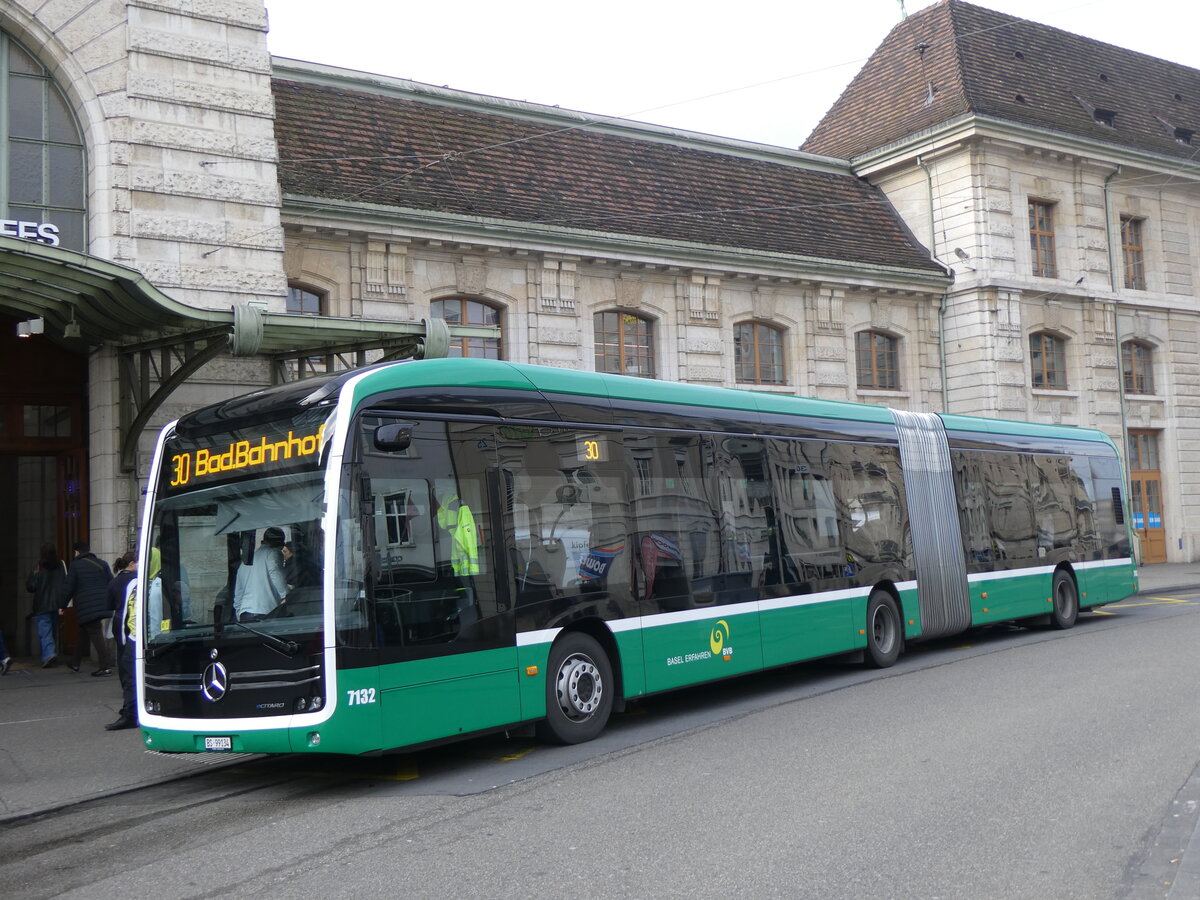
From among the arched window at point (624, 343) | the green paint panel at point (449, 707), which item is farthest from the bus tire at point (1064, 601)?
the green paint panel at point (449, 707)

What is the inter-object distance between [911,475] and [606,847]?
9.82 m

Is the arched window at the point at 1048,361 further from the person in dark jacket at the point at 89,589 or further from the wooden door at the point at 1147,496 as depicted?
the person in dark jacket at the point at 89,589

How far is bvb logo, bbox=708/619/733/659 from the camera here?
11.2 meters

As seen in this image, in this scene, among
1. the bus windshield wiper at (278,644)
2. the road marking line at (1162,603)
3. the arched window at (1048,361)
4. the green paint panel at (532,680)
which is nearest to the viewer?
the bus windshield wiper at (278,644)

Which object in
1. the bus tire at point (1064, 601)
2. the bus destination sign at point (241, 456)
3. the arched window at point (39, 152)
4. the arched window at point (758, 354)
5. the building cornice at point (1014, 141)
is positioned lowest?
the bus tire at point (1064, 601)

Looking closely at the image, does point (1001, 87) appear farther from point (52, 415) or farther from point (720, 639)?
point (52, 415)

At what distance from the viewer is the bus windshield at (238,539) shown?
801 cm

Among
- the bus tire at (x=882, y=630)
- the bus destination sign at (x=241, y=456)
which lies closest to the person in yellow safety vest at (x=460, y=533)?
the bus destination sign at (x=241, y=456)

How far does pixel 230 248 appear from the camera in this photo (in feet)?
50.8

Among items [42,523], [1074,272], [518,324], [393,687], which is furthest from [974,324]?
[393,687]

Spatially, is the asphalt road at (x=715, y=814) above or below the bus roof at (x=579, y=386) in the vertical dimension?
below

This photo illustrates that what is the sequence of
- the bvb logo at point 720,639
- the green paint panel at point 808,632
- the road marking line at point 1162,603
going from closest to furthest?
the bvb logo at point 720,639, the green paint panel at point 808,632, the road marking line at point 1162,603

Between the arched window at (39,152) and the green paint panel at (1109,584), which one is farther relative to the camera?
the green paint panel at (1109,584)

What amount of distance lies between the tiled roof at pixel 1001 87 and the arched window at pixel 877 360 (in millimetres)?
5390
